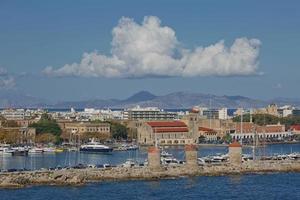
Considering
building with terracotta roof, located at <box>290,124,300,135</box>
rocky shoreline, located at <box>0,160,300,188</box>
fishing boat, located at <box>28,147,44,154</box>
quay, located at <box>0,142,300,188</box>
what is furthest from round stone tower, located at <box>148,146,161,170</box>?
building with terracotta roof, located at <box>290,124,300,135</box>

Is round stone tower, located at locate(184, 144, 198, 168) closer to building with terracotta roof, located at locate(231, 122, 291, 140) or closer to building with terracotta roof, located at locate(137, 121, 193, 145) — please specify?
building with terracotta roof, located at locate(137, 121, 193, 145)

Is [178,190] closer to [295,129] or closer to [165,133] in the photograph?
[165,133]

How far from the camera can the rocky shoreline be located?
4009 centimetres

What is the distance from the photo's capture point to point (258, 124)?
103125 mm

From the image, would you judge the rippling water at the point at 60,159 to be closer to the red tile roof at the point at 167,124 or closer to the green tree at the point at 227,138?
the red tile roof at the point at 167,124

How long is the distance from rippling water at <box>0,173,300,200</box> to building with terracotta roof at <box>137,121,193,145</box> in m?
42.3

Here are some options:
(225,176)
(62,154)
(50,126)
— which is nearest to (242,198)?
(225,176)

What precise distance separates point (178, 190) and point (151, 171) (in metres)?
5.45

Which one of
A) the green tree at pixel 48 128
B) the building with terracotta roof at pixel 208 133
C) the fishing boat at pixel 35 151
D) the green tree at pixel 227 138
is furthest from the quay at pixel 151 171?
the building with terracotta roof at pixel 208 133

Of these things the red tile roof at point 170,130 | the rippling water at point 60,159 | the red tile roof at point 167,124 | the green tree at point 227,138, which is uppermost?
the red tile roof at point 167,124

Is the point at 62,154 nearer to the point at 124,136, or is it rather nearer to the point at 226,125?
the point at 124,136

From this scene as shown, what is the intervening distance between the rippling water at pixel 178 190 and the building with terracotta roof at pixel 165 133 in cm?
4230

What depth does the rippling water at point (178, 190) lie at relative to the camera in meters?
36.1

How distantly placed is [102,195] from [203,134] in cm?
5668
